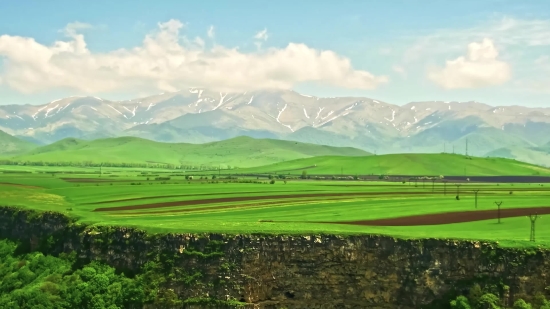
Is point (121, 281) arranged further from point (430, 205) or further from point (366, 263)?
point (430, 205)

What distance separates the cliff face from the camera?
7244cm

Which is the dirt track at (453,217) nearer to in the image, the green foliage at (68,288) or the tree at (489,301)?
the tree at (489,301)

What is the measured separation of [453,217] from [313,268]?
109 ft

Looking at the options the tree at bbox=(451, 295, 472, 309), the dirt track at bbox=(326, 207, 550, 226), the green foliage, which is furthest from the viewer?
the dirt track at bbox=(326, 207, 550, 226)

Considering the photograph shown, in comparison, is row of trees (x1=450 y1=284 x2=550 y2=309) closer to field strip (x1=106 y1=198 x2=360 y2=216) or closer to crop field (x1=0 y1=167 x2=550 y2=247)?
crop field (x1=0 y1=167 x2=550 y2=247)

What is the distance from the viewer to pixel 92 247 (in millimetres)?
82938

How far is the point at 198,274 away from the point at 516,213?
58028 millimetres

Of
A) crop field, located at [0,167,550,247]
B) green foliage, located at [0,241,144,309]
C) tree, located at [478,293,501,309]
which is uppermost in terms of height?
crop field, located at [0,167,550,247]

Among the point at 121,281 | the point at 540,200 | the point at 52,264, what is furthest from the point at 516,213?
the point at 52,264

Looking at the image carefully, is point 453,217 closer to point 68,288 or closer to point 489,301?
point 489,301

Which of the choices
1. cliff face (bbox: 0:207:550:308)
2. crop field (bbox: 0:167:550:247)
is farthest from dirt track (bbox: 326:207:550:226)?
cliff face (bbox: 0:207:550:308)

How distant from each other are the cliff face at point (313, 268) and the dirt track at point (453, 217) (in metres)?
13.5

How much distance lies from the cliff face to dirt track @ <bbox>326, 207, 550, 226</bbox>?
13.5 metres

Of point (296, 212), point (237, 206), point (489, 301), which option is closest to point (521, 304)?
point (489, 301)
